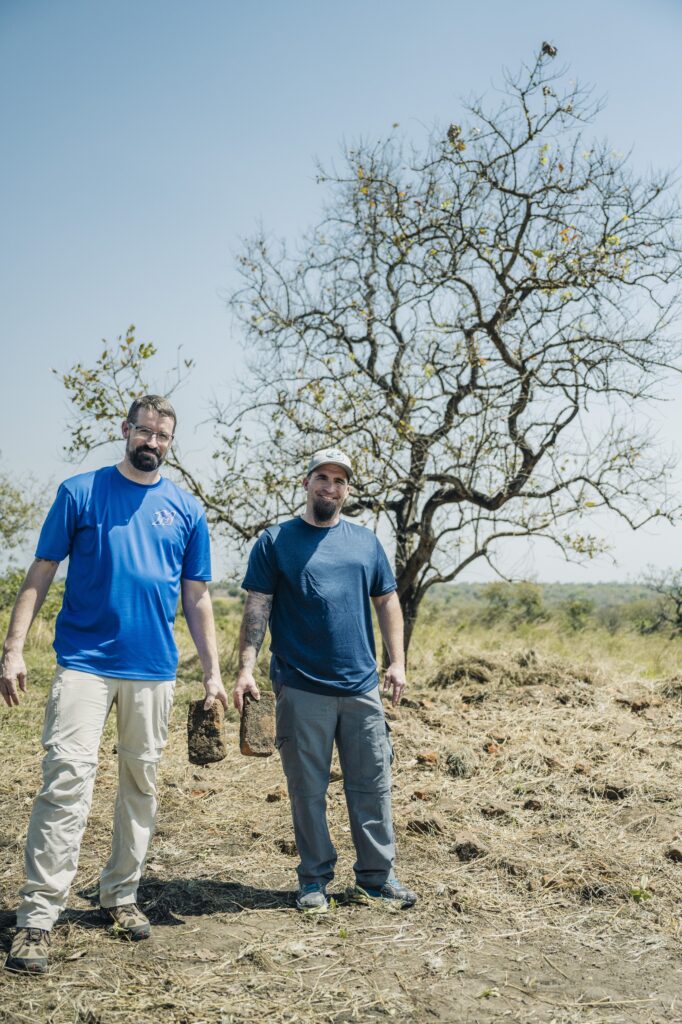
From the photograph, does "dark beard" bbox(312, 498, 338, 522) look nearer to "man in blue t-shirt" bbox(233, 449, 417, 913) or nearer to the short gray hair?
"man in blue t-shirt" bbox(233, 449, 417, 913)

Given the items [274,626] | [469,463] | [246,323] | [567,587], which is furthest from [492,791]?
[567,587]

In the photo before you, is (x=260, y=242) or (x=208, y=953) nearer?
(x=208, y=953)

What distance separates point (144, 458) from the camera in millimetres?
3865

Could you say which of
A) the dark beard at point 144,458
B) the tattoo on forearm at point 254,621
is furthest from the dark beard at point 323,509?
the dark beard at point 144,458

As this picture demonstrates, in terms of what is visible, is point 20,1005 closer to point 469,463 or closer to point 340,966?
point 340,966

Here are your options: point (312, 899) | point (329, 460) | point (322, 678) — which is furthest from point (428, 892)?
point (329, 460)

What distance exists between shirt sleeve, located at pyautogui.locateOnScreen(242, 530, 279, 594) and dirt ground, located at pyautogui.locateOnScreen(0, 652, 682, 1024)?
152 centimetres

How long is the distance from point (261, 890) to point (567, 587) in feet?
248

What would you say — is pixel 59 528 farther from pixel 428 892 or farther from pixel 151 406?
pixel 428 892

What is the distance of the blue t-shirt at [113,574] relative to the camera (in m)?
3.69

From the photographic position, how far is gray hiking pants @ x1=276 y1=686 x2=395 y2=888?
414 centimetres

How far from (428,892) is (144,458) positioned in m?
2.59

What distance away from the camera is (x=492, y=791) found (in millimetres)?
6066

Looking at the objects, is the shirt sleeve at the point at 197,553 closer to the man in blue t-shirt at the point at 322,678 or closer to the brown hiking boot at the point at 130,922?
the man in blue t-shirt at the point at 322,678
